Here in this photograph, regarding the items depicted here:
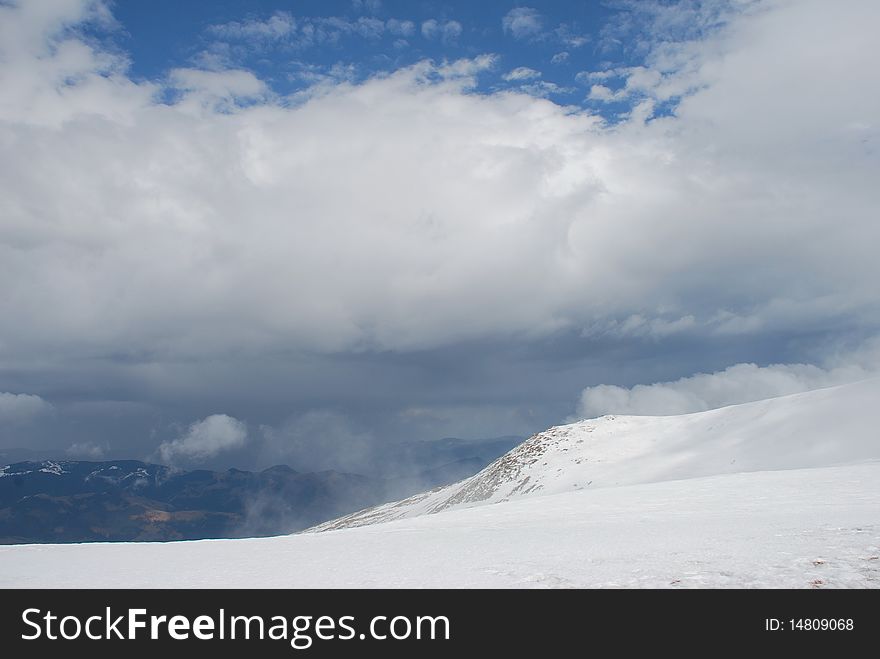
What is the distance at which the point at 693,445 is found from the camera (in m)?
93.8

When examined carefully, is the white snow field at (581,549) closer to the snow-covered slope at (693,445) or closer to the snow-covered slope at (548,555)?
the snow-covered slope at (548,555)

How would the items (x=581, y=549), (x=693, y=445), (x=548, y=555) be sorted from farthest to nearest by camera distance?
(x=693, y=445)
(x=581, y=549)
(x=548, y=555)

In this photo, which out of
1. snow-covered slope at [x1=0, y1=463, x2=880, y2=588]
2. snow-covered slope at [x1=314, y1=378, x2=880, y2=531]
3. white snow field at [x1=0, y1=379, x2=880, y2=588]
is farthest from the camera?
snow-covered slope at [x1=314, y1=378, x2=880, y2=531]

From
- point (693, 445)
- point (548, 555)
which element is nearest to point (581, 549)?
point (548, 555)

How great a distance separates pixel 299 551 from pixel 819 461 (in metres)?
61.6

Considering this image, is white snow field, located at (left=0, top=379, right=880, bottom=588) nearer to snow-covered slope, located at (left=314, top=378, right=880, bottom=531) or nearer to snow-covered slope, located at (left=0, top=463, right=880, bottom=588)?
snow-covered slope, located at (left=0, top=463, right=880, bottom=588)

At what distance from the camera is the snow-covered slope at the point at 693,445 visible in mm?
67125

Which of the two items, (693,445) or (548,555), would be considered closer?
(548,555)

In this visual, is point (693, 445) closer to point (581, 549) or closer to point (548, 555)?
point (581, 549)

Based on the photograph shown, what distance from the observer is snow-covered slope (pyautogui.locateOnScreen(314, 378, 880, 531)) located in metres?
67.1

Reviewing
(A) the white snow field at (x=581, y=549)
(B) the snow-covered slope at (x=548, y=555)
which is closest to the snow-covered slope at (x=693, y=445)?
(A) the white snow field at (x=581, y=549)

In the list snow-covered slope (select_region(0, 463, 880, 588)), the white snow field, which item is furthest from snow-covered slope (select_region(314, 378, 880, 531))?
snow-covered slope (select_region(0, 463, 880, 588))

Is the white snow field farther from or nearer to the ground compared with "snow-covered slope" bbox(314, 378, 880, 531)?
nearer to the ground
